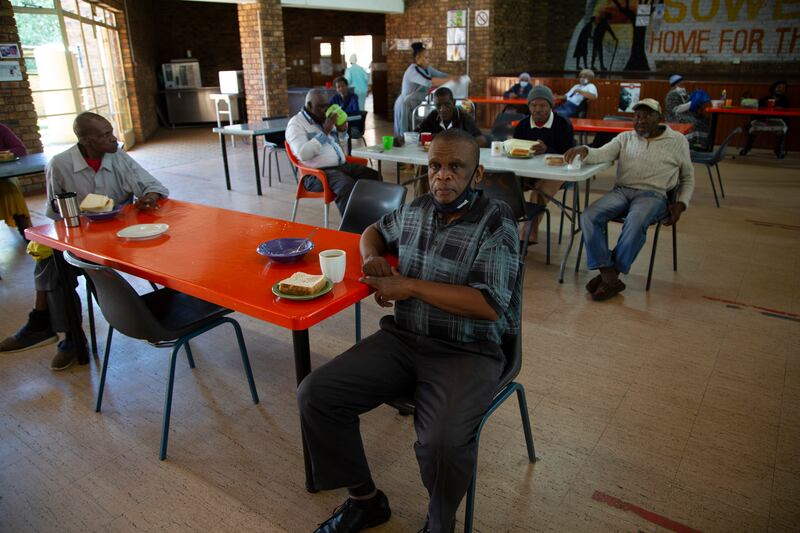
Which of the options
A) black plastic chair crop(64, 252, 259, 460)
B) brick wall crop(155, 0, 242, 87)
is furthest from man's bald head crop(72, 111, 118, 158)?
brick wall crop(155, 0, 242, 87)

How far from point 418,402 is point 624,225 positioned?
Answer: 7.96 feet

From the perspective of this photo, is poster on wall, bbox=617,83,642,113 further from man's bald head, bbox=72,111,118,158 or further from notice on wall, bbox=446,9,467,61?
man's bald head, bbox=72,111,118,158

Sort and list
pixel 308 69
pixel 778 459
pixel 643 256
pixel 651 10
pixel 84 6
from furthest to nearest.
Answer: pixel 308 69
pixel 651 10
pixel 84 6
pixel 643 256
pixel 778 459

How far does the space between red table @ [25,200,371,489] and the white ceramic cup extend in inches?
1.2

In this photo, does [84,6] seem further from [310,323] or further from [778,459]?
[778,459]

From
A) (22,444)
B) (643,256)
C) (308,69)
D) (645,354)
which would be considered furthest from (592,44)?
(22,444)

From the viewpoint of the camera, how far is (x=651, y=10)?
11727 millimetres

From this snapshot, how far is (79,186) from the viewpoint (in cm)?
288

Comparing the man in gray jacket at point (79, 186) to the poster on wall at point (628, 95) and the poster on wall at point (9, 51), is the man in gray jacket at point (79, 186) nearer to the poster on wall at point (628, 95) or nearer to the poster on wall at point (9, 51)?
the poster on wall at point (9, 51)

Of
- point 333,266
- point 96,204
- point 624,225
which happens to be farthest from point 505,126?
point 333,266

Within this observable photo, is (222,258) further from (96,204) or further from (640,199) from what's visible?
(640,199)

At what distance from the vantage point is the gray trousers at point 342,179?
14.3ft

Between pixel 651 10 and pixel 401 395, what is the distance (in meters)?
12.6

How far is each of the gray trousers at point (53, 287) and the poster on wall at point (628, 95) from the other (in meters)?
9.57
